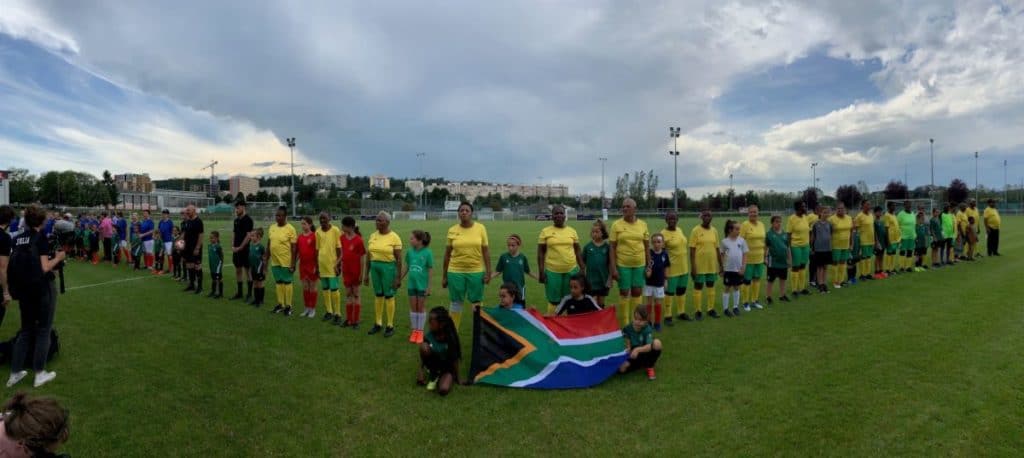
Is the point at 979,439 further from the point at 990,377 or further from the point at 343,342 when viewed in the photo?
the point at 343,342

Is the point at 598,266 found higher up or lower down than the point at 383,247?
lower down

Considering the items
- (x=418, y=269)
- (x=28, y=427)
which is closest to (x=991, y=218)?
(x=418, y=269)

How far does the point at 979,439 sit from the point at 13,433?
262 inches

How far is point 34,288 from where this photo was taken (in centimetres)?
576

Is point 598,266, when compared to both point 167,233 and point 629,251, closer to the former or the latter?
point 629,251

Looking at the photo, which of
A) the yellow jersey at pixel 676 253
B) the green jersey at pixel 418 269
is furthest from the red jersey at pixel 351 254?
the yellow jersey at pixel 676 253

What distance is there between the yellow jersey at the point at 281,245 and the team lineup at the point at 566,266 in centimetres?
2

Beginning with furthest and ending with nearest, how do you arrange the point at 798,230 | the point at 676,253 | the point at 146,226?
the point at 146,226 < the point at 798,230 < the point at 676,253

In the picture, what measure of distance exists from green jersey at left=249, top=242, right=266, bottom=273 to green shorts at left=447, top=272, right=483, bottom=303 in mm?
4793

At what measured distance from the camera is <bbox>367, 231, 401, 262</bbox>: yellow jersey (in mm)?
8398

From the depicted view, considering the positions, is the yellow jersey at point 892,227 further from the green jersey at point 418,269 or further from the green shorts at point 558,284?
the green jersey at point 418,269

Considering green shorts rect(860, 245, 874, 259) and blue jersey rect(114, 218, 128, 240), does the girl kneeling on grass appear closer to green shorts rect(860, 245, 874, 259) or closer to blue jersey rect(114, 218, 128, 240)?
green shorts rect(860, 245, 874, 259)

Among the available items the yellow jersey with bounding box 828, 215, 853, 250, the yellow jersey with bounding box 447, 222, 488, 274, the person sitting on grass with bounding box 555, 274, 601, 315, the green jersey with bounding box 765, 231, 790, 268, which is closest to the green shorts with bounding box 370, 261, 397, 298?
the yellow jersey with bounding box 447, 222, 488, 274

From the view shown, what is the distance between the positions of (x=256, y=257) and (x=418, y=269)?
452 cm
